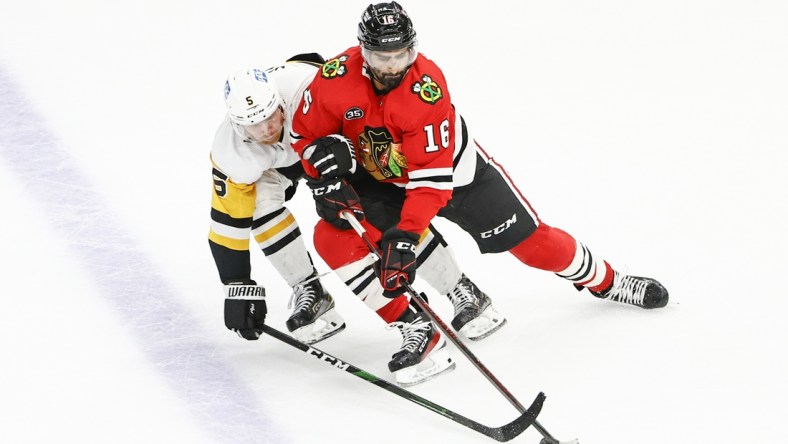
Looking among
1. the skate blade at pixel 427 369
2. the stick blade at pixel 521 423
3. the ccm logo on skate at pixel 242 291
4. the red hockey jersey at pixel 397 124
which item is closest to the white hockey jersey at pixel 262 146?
the red hockey jersey at pixel 397 124

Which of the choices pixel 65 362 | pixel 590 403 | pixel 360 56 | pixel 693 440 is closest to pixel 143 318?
pixel 65 362

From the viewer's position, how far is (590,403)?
3.82 meters

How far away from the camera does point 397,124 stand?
3.62 m

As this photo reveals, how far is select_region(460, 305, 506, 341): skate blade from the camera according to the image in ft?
13.9

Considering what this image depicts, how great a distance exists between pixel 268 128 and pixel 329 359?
2.67 ft

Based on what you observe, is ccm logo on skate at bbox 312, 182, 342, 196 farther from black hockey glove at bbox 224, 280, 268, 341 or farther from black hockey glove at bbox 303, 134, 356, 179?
black hockey glove at bbox 224, 280, 268, 341

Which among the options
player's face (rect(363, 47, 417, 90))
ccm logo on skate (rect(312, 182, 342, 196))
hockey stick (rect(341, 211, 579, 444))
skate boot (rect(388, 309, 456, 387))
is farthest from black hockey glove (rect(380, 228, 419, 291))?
player's face (rect(363, 47, 417, 90))

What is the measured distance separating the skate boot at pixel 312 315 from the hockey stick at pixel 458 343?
43cm

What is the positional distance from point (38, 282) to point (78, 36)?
6.26ft

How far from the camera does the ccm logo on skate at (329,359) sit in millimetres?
3934

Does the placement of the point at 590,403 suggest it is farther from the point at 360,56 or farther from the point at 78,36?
the point at 78,36

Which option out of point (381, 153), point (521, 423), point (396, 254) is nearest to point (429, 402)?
point (521, 423)

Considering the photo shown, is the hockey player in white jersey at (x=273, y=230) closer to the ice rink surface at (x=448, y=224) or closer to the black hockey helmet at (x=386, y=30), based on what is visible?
the ice rink surface at (x=448, y=224)

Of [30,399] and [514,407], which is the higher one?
[30,399]
